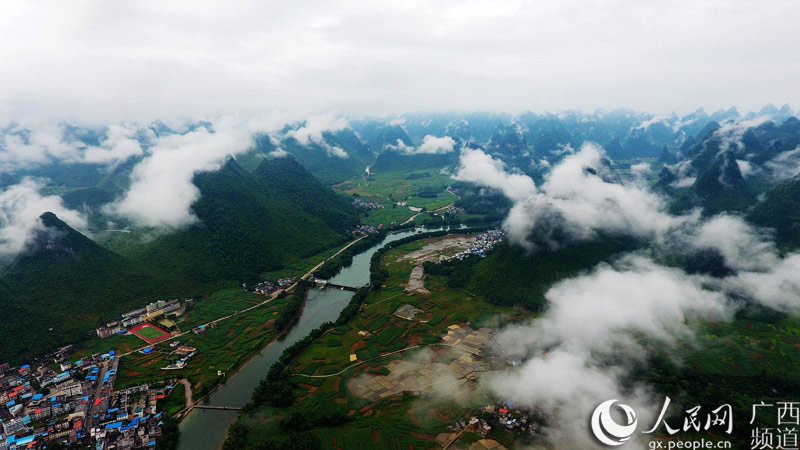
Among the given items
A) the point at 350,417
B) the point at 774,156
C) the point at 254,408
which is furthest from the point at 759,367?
the point at 774,156

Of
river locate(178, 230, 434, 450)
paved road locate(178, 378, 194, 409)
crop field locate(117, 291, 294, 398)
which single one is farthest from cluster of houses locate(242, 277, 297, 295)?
paved road locate(178, 378, 194, 409)

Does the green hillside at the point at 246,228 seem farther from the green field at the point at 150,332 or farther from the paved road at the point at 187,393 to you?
the paved road at the point at 187,393

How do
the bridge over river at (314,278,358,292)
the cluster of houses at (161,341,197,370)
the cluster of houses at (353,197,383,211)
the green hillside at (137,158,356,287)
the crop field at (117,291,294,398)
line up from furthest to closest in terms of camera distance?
the cluster of houses at (353,197,383,211) → the green hillside at (137,158,356,287) → the bridge over river at (314,278,358,292) → the cluster of houses at (161,341,197,370) → the crop field at (117,291,294,398)

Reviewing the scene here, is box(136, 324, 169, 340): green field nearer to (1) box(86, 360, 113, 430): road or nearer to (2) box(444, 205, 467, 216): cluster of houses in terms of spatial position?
(1) box(86, 360, 113, 430): road

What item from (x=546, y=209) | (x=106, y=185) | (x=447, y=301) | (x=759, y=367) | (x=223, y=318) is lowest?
(x=759, y=367)

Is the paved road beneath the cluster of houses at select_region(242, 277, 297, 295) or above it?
beneath

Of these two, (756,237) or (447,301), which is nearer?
(447,301)

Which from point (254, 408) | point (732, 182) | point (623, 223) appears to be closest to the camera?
point (254, 408)

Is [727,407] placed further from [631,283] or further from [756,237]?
[756,237]
